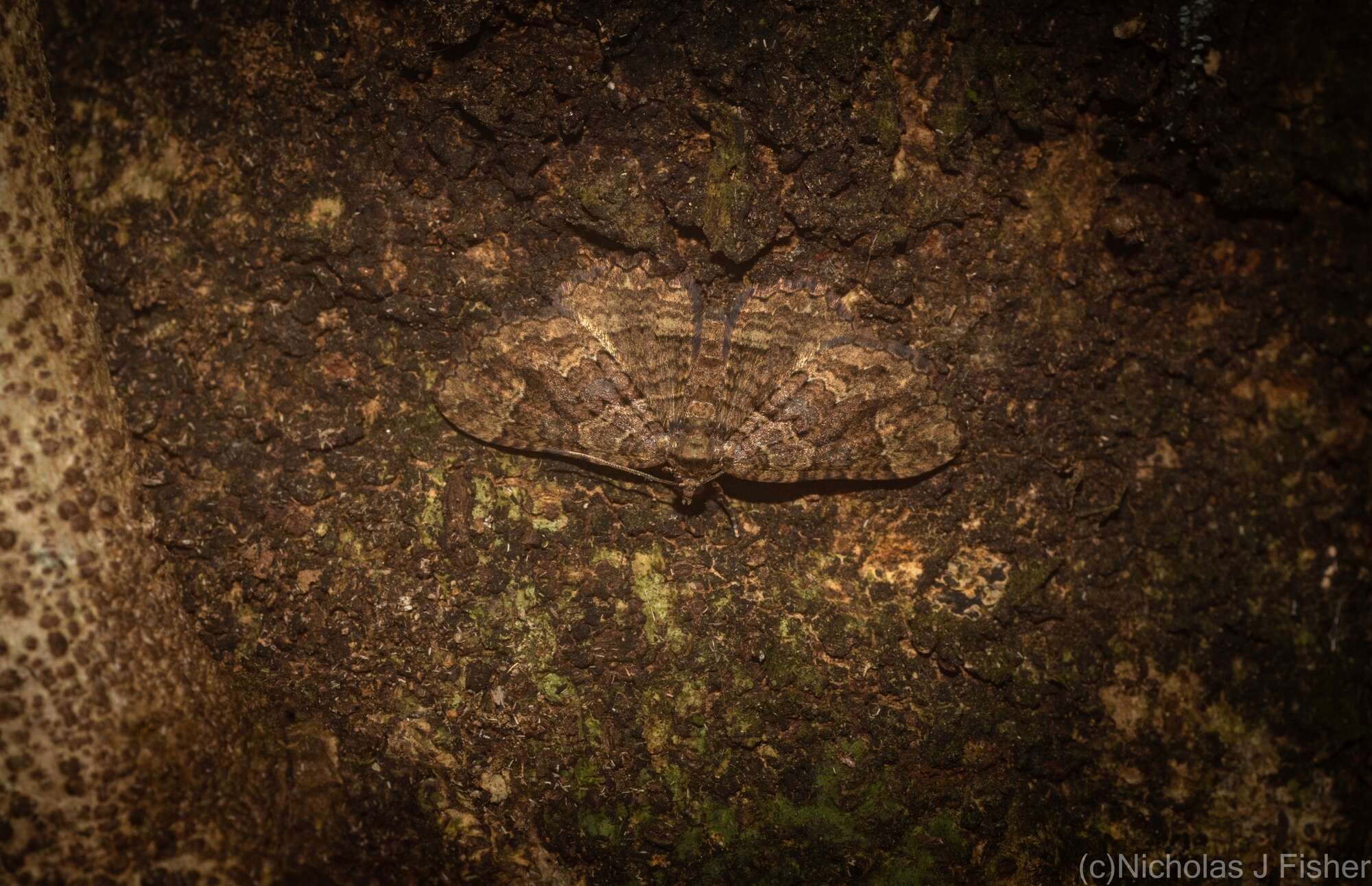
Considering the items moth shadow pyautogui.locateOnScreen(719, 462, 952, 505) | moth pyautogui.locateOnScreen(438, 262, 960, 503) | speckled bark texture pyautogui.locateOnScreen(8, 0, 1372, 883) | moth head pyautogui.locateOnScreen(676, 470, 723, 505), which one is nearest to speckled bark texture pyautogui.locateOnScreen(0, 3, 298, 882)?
speckled bark texture pyautogui.locateOnScreen(8, 0, 1372, 883)

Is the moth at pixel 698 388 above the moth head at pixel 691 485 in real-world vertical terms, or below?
above

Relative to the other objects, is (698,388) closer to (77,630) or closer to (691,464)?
(691,464)

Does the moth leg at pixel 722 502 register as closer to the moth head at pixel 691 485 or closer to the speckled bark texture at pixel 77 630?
the moth head at pixel 691 485

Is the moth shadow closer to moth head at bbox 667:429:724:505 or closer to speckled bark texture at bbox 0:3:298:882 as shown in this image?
moth head at bbox 667:429:724:505

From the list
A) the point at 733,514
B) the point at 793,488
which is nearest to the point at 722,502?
the point at 733,514

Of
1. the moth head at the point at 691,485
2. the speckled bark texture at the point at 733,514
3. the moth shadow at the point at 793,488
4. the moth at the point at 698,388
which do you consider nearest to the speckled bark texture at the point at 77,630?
the speckled bark texture at the point at 733,514

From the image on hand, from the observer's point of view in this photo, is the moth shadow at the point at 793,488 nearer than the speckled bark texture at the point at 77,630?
No

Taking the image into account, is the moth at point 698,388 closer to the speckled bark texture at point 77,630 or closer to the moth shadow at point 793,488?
the moth shadow at point 793,488
